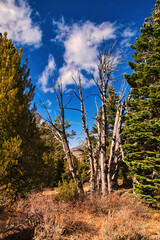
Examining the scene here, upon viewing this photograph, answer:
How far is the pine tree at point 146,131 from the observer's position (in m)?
6.14

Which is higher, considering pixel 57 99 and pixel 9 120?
pixel 57 99

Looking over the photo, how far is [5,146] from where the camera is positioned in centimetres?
475

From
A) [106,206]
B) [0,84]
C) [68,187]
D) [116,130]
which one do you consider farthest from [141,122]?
[0,84]

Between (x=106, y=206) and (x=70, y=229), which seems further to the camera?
(x=106, y=206)

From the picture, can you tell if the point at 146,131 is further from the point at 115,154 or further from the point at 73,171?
the point at 73,171

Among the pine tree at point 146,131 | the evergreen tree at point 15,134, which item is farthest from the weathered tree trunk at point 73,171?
the pine tree at point 146,131

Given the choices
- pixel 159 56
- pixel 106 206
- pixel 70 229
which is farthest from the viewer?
pixel 159 56

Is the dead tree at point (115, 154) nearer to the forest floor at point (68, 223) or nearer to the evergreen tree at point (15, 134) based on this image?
the forest floor at point (68, 223)

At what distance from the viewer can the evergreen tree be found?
15.9ft

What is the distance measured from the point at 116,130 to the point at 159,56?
5.29 meters

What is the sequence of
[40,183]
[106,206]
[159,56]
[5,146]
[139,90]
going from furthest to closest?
[139,90]
[159,56]
[40,183]
[106,206]
[5,146]

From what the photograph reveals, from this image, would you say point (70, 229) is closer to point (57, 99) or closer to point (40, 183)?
point (40, 183)

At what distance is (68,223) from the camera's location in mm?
3848

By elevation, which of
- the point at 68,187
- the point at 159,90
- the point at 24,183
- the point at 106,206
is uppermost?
the point at 159,90
